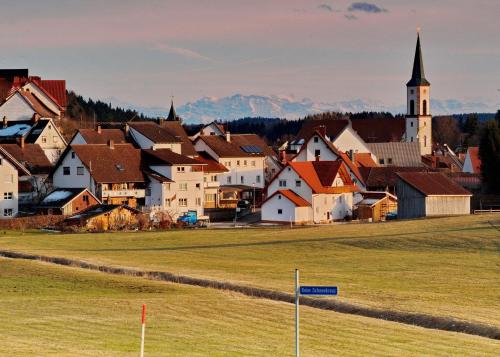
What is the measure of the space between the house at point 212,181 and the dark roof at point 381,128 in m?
57.3

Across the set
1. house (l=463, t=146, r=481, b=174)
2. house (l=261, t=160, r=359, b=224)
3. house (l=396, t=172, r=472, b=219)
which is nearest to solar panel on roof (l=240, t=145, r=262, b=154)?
house (l=261, t=160, r=359, b=224)

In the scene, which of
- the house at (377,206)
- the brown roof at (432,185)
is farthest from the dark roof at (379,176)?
the brown roof at (432,185)

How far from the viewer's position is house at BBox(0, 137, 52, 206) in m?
98.4

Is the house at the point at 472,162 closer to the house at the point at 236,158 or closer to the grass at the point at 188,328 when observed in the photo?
the house at the point at 236,158

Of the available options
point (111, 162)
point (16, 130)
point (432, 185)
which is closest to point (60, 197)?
point (111, 162)

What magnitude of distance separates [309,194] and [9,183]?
23677 millimetres

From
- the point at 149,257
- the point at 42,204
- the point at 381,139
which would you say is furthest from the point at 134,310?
the point at 381,139

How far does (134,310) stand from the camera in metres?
36.2

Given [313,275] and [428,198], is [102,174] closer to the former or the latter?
[428,198]

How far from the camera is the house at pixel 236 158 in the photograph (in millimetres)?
123625

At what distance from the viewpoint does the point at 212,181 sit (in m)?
113

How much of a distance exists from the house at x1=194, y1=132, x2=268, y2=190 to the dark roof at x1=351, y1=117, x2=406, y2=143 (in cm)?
4542

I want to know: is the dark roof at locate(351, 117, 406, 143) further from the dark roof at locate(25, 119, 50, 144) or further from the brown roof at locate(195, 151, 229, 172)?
the dark roof at locate(25, 119, 50, 144)

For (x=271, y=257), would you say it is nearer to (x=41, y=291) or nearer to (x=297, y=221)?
(x=41, y=291)
